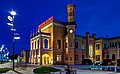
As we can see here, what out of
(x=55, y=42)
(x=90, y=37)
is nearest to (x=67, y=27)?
(x=55, y=42)

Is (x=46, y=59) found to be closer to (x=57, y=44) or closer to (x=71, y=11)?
(x=57, y=44)

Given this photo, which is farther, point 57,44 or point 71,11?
point 71,11

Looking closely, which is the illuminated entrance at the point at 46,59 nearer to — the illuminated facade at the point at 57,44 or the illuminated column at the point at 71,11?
the illuminated facade at the point at 57,44

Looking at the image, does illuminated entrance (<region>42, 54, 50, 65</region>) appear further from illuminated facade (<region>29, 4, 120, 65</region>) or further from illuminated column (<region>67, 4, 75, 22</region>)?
illuminated column (<region>67, 4, 75, 22</region>)

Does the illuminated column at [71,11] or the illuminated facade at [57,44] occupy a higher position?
the illuminated column at [71,11]

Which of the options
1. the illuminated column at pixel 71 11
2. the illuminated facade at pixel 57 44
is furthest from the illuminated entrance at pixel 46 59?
the illuminated column at pixel 71 11

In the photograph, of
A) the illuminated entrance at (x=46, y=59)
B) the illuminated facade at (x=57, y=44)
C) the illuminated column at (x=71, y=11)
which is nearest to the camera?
the illuminated facade at (x=57, y=44)

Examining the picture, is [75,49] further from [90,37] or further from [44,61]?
[90,37]

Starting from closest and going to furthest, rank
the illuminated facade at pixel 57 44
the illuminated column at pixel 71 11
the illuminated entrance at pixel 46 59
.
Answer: the illuminated facade at pixel 57 44 → the illuminated entrance at pixel 46 59 → the illuminated column at pixel 71 11

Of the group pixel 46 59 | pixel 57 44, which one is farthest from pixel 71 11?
pixel 46 59

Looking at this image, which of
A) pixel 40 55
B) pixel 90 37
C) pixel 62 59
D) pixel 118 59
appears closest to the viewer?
pixel 40 55

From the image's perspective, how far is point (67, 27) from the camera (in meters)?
57.3

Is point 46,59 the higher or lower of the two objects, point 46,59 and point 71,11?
the lower

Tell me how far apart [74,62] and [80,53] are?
422 cm
